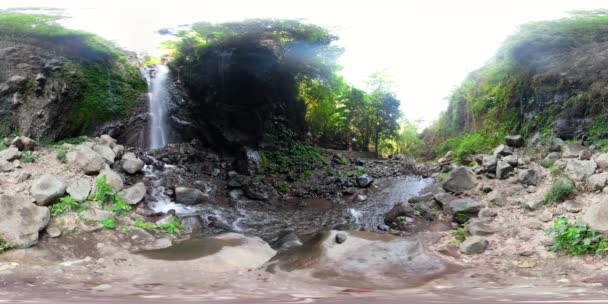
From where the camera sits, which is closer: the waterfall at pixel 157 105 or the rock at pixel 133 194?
the rock at pixel 133 194

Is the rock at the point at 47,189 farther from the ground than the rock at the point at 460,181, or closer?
farther from the ground

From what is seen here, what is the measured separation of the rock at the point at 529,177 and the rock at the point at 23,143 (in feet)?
32.7

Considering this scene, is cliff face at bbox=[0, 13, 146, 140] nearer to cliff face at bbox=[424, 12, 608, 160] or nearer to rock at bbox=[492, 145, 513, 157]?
rock at bbox=[492, 145, 513, 157]

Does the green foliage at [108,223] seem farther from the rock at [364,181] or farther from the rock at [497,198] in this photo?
the rock at [364,181]

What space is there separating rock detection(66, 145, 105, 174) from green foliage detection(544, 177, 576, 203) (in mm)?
8261

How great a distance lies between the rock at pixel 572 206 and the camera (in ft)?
18.6

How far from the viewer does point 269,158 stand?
41.3ft

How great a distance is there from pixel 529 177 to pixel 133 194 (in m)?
7.82

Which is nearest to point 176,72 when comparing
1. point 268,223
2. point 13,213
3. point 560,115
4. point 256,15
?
point 256,15

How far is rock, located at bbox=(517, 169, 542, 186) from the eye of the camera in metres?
7.41

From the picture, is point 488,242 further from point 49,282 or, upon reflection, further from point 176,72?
point 176,72

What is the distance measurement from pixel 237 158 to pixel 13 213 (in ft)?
21.8

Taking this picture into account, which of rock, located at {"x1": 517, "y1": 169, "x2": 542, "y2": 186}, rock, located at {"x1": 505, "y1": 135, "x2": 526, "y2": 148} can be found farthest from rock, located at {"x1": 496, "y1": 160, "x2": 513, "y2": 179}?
rock, located at {"x1": 505, "y1": 135, "x2": 526, "y2": 148}

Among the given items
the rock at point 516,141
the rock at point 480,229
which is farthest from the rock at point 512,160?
the rock at point 480,229
